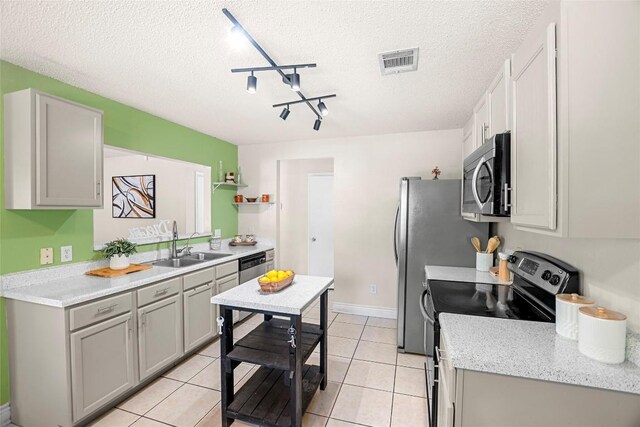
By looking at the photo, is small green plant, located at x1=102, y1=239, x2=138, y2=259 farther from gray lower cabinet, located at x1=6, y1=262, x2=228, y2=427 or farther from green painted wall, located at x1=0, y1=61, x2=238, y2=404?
gray lower cabinet, located at x1=6, y1=262, x2=228, y2=427

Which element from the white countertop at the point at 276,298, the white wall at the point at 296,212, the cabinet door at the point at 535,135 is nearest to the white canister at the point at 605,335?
the cabinet door at the point at 535,135

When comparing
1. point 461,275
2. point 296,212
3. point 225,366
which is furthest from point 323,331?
point 296,212

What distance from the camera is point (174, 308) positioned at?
8.30 ft

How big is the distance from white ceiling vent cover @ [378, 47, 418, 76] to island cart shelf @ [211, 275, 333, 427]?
1.61 metres

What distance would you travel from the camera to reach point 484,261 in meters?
2.53

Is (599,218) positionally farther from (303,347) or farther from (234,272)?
(234,272)

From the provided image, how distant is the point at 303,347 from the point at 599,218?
173 centimetres

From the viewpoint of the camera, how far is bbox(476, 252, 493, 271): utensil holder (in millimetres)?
2523

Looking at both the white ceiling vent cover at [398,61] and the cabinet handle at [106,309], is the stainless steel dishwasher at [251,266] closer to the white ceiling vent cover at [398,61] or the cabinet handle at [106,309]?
the cabinet handle at [106,309]

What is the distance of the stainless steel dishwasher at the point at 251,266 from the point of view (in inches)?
135

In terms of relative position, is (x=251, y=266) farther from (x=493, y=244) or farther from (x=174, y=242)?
(x=493, y=244)

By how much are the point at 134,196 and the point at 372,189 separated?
287cm

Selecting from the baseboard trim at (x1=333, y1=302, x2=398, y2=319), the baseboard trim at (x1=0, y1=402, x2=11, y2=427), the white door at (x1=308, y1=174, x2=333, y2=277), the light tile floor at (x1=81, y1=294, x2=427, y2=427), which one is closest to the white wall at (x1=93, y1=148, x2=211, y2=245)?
the baseboard trim at (x1=0, y1=402, x2=11, y2=427)

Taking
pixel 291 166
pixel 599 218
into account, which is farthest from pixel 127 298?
pixel 291 166
